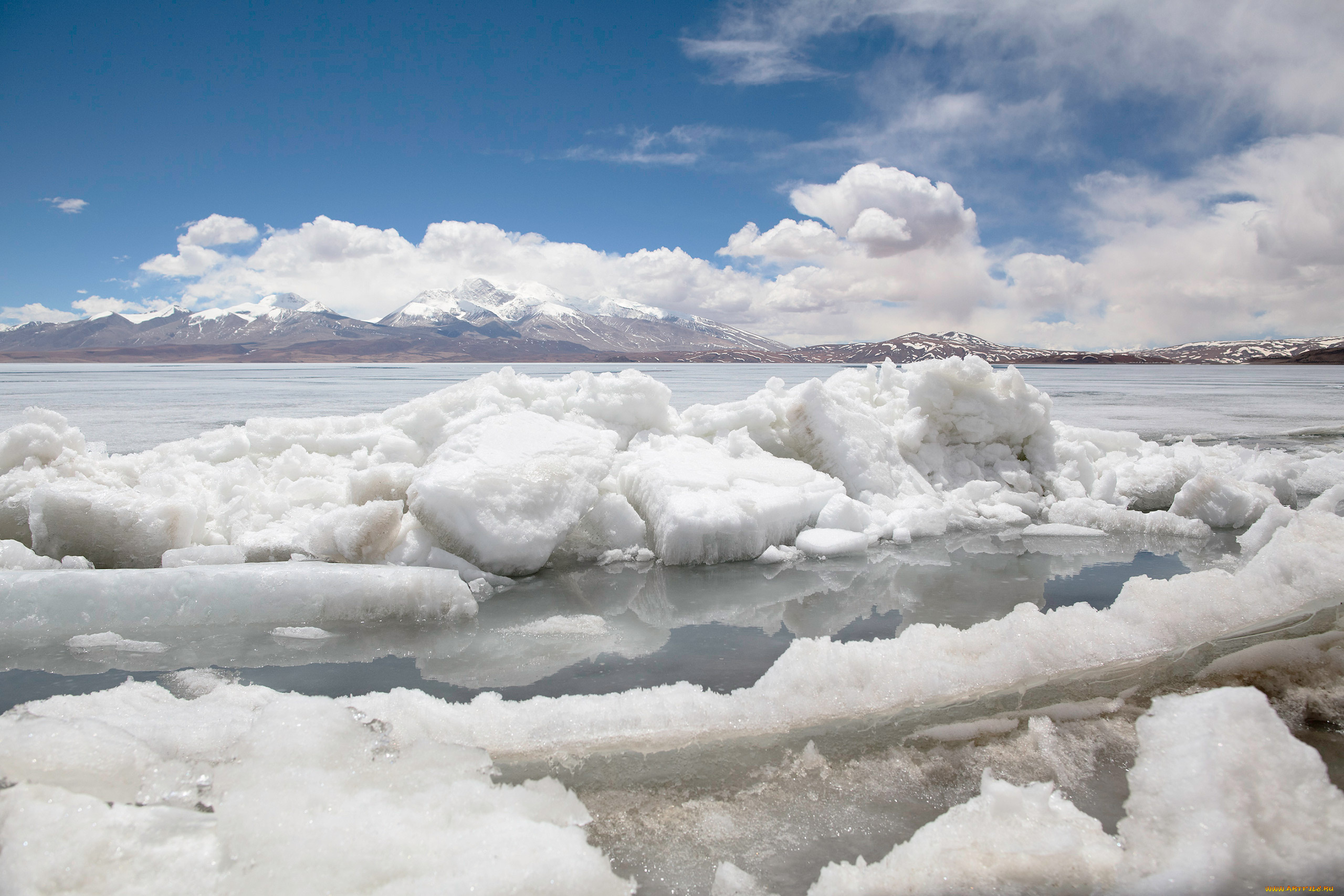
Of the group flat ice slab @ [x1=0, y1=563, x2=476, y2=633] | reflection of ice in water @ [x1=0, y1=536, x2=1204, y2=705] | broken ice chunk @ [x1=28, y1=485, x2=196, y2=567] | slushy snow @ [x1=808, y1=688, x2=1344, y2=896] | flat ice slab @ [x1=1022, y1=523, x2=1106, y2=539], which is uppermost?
broken ice chunk @ [x1=28, y1=485, x2=196, y2=567]

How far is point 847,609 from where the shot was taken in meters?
3.49

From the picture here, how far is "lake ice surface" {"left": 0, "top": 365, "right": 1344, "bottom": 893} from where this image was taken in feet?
5.73

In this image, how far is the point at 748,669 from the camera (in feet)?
9.00

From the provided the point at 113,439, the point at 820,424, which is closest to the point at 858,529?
the point at 820,424

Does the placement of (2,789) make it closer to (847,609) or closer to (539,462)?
(539,462)

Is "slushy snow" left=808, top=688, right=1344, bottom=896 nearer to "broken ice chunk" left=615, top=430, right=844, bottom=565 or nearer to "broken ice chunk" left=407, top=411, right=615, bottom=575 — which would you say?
"broken ice chunk" left=615, top=430, right=844, bottom=565

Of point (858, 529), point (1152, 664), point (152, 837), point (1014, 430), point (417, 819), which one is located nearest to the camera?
point (152, 837)

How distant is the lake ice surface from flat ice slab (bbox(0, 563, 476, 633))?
10 cm

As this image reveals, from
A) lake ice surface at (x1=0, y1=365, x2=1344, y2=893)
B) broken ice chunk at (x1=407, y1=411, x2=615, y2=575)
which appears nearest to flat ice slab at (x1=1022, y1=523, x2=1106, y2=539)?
lake ice surface at (x1=0, y1=365, x2=1344, y2=893)

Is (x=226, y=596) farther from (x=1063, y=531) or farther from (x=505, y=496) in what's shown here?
(x=1063, y=531)

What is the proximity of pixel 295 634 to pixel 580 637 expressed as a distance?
51.8 inches

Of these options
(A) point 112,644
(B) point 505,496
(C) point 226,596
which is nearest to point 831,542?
(B) point 505,496

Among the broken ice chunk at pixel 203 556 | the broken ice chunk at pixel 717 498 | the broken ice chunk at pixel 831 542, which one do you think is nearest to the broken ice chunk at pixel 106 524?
the broken ice chunk at pixel 203 556

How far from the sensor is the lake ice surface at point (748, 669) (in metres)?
1.75
